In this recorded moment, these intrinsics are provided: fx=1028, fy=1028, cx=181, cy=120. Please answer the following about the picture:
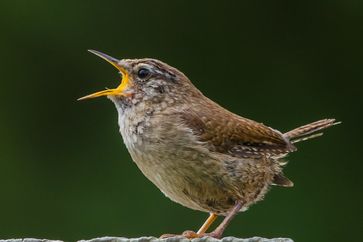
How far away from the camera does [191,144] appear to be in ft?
16.5

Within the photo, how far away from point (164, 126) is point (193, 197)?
1.26ft

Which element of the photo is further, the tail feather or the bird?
the tail feather

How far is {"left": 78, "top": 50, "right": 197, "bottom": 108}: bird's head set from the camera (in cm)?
530

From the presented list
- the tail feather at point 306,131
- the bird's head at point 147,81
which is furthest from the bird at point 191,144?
the tail feather at point 306,131

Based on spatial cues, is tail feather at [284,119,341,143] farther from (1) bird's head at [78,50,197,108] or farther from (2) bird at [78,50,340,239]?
(1) bird's head at [78,50,197,108]

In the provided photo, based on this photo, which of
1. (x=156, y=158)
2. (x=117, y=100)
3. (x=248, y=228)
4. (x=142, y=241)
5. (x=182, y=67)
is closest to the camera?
(x=142, y=241)

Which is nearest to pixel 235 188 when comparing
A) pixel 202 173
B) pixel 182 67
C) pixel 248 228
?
pixel 202 173

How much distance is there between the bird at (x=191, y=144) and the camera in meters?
4.96

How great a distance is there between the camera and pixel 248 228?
7.33 metres

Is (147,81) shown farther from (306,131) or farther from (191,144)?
(306,131)

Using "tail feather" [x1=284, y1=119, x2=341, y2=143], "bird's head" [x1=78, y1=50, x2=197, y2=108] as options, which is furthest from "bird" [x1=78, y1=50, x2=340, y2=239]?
"tail feather" [x1=284, y1=119, x2=341, y2=143]

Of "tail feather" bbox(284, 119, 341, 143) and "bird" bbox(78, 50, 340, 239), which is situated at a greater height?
"bird" bbox(78, 50, 340, 239)

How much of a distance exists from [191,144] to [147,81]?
50 cm

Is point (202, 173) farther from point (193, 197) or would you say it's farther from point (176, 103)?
point (176, 103)
